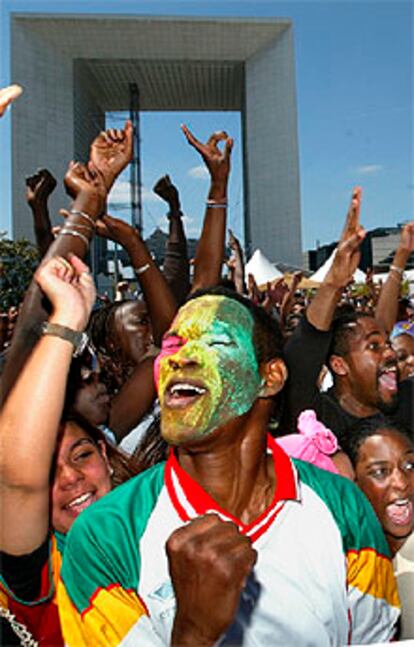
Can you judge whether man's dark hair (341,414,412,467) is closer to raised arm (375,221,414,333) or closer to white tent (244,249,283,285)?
raised arm (375,221,414,333)

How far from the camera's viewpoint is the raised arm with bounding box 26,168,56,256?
2.87 m

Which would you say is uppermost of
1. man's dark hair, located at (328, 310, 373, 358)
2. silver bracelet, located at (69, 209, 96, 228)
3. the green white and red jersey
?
silver bracelet, located at (69, 209, 96, 228)

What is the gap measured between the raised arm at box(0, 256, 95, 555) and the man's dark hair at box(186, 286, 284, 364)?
1.44 ft

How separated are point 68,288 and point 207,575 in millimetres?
791

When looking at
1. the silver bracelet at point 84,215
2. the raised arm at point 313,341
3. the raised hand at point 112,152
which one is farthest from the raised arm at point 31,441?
the raised arm at point 313,341

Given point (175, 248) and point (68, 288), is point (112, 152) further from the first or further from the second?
point (175, 248)

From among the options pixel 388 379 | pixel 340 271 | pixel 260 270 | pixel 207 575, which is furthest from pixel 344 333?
pixel 260 270

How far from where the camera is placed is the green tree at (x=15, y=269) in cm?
972

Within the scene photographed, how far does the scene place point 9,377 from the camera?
5.21ft

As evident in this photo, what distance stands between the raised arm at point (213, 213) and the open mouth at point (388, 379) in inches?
33.6

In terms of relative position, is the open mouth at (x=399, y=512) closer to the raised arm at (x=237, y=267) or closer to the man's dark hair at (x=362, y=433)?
the man's dark hair at (x=362, y=433)

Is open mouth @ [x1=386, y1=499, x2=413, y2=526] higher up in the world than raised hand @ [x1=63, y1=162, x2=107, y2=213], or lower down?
lower down

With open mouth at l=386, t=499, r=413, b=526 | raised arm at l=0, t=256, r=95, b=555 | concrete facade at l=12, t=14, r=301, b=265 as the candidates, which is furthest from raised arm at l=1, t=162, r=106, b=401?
concrete facade at l=12, t=14, r=301, b=265

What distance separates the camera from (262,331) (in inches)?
A: 69.3
